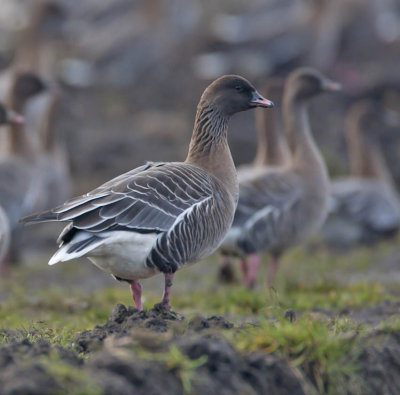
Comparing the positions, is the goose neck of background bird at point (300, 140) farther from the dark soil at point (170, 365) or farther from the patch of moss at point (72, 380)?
the patch of moss at point (72, 380)

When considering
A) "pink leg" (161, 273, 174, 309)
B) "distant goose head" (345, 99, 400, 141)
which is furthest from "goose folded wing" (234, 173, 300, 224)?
"distant goose head" (345, 99, 400, 141)

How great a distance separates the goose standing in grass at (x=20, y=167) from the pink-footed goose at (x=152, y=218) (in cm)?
520

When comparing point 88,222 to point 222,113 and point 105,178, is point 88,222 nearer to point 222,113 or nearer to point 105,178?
point 222,113

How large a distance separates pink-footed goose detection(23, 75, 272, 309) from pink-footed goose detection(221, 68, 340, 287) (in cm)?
264

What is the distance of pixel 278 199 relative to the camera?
1030 cm

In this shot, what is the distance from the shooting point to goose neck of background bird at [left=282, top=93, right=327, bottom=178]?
10.6m

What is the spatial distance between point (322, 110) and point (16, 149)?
12.6 meters

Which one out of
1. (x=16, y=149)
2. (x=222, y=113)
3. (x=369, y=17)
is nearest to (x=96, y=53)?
(x=369, y=17)

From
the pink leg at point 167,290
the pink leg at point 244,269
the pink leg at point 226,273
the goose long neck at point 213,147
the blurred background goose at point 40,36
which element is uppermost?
the blurred background goose at point 40,36

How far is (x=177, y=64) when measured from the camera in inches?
1095

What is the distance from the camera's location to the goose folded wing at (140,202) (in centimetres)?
617

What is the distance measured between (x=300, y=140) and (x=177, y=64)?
1748cm

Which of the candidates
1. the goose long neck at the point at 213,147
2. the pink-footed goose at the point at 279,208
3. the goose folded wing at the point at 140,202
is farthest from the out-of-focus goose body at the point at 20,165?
the goose folded wing at the point at 140,202

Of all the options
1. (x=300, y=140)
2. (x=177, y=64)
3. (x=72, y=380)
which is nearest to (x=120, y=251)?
(x=72, y=380)
